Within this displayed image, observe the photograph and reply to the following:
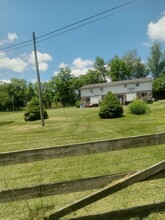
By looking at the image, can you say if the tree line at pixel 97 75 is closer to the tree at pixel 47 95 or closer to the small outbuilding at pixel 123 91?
the tree at pixel 47 95

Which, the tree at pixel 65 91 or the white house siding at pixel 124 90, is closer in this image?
the white house siding at pixel 124 90

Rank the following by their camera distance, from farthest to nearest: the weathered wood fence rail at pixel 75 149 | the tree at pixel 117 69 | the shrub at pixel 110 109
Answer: the tree at pixel 117 69, the shrub at pixel 110 109, the weathered wood fence rail at pixel 75 149

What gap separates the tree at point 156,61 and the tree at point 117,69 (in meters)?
7.71

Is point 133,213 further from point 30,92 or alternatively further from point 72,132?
point 30,92

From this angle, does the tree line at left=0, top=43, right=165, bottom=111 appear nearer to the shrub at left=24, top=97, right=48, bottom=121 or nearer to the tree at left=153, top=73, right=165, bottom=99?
the tree at left=153, top=73, right=165, bottom=99

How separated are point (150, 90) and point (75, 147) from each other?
50413 millimetres

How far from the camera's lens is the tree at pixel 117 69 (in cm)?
6962

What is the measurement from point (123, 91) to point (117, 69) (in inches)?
723

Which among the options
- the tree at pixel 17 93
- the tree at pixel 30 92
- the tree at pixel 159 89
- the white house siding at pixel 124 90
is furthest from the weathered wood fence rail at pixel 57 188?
the tree at pixel 30 92

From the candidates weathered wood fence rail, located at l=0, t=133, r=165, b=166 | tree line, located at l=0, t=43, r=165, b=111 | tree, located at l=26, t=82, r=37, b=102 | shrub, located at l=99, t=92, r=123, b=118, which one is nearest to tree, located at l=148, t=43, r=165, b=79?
tree line, located at l=0, t=43, r=165, b=111

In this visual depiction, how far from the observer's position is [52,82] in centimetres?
7262

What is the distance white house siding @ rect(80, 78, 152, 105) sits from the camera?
51781 millimetres

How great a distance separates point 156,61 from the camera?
71.6 m

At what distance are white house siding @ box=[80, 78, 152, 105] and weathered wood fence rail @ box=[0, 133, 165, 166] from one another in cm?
4814
